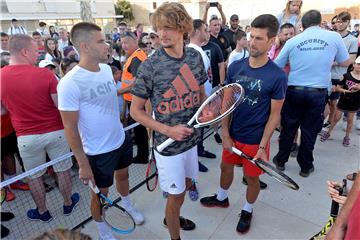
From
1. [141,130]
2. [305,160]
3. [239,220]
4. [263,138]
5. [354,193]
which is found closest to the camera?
[354,193]

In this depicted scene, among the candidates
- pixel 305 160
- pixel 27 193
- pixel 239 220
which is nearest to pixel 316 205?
pixel 305 160

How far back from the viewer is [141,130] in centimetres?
438

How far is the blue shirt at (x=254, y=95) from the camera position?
8.03ft

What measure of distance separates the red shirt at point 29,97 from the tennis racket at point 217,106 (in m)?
1.59

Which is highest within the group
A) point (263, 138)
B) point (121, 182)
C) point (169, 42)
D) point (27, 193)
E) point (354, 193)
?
point (169, 42)

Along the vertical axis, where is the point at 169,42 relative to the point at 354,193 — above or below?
above

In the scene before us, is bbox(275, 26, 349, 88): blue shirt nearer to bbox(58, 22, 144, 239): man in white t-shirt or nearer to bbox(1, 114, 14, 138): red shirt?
bbox(58, 22, 144, 239): man in white t-shirt

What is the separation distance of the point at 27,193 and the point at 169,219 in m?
2.56

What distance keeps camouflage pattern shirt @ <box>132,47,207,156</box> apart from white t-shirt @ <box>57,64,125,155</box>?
1.40ft

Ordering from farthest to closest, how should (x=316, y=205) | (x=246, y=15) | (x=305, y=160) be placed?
(x=246, y=15)
(x=305, y=160)
(x=316, y=205)

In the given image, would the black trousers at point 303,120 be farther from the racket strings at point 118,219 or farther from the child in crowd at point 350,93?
the racket strings at point 118,219

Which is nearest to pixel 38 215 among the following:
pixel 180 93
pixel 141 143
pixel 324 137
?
pixel 141 143

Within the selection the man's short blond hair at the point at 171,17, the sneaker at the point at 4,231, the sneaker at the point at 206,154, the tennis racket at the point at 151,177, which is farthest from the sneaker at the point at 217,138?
the sneaker at the point at 4,231

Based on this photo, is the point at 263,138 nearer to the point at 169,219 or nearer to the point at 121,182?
the point at 169,219
